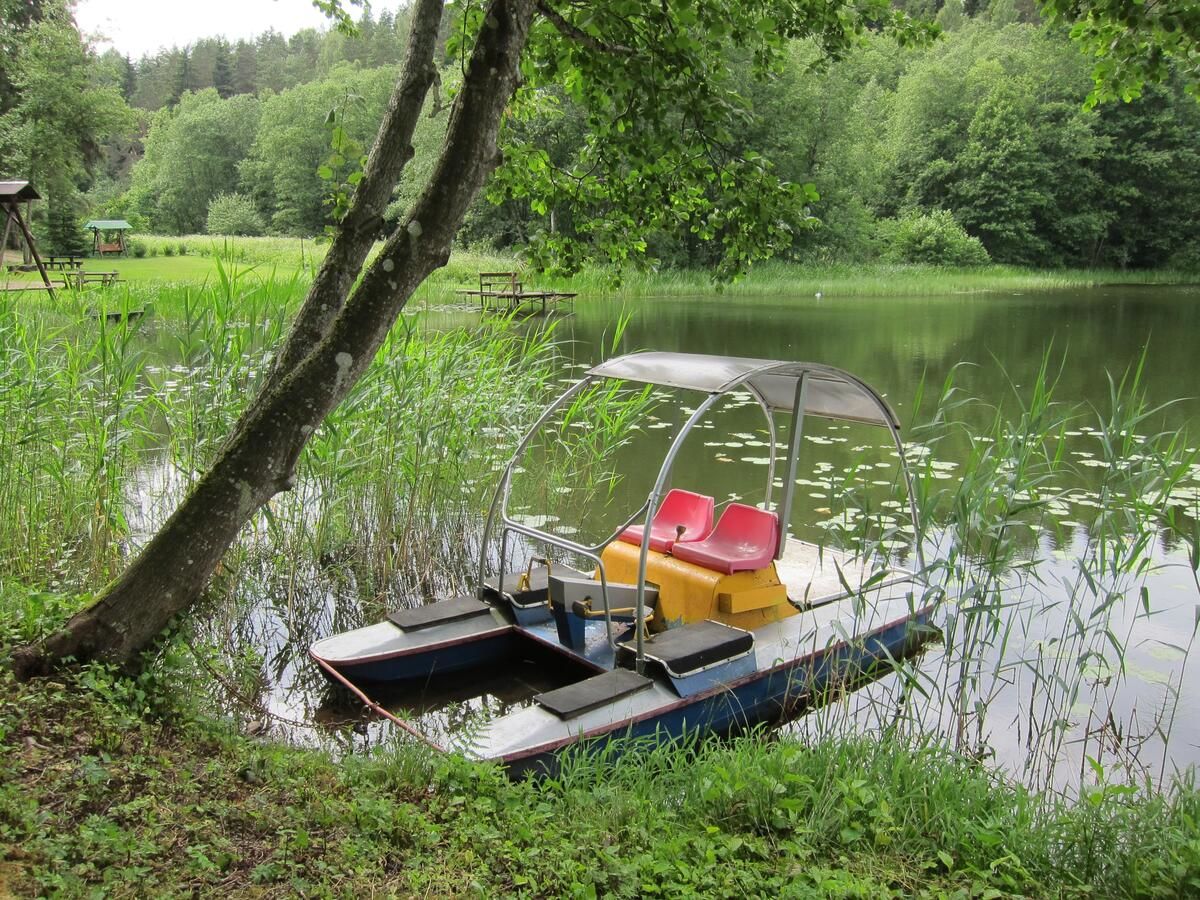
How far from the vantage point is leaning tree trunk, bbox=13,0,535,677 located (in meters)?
3.17

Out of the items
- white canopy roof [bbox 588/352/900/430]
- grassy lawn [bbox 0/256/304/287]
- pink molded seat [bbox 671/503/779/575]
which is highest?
white canopy roof [bbox 588/352/900/430]

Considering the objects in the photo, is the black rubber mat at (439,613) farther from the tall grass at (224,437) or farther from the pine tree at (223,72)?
the pine tree at (223,72)

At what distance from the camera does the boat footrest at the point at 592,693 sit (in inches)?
163

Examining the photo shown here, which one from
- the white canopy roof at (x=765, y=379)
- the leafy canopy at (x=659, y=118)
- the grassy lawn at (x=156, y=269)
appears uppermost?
the leafy canopy at (x=659, y=118)

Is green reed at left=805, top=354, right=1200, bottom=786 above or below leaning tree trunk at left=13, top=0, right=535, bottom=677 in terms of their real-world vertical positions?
below

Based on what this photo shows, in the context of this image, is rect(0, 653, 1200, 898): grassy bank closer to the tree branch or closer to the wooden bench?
the tree branch

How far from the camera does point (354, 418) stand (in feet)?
20.8

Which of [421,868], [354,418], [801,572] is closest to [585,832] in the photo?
[421,868]

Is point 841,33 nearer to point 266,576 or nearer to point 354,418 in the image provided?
point 354,418

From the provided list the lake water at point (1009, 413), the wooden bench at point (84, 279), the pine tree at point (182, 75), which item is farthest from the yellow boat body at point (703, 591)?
the pine tree at point (182, 75)

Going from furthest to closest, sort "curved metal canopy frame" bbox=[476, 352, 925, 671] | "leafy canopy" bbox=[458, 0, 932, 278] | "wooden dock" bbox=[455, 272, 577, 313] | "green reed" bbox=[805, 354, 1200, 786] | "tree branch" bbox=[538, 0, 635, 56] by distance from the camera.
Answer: "wooden dock" bbox=[455, 272, 577, 313]
"curved metal canopy frame" bbox=[476, 352, 925, 671]
"green reed" bbox=[805, 354, 1200, 786]
"leafy canopy" bbox=[458, 0, 932, 278]
"tree branch" bbox=[538, 0, 635, 56]

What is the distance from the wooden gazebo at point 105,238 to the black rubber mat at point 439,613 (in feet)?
117

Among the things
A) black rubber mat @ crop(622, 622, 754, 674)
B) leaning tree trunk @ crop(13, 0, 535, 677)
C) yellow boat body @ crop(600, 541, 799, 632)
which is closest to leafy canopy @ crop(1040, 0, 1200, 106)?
leaning tree trunk @ crop(13, 0, 535, 677)

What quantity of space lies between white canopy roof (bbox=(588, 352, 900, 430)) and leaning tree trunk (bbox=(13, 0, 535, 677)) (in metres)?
1.79
